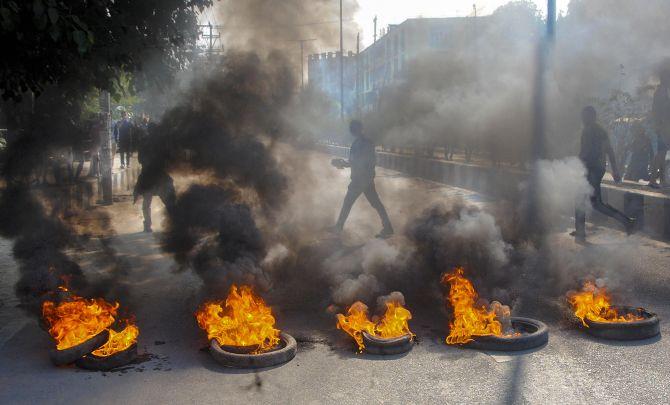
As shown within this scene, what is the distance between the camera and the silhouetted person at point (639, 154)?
16.6m

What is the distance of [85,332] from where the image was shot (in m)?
5.27

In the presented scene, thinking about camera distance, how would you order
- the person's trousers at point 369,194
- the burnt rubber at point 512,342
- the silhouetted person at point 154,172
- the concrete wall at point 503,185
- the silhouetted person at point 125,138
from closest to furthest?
the burnt rubber at point 512,342 < the silhouetted person at point 154,172 < the person's trousers at point 369,194 < the concrete wall at point 503,185 < the silhouetted person at point 125,138

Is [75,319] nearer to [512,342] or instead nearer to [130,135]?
[512,342]

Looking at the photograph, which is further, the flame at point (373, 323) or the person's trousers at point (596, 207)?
the person's trousers at point (596, 207)

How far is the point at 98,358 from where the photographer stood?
16.1ft

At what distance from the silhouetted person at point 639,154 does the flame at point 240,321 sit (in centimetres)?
1368

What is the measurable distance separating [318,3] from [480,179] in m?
9.19

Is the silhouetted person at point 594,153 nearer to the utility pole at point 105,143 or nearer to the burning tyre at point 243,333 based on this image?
the burning tyre at point 243,333

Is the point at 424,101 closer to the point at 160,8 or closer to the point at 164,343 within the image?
the point at 160,8

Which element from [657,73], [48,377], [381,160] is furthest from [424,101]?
[381,160]

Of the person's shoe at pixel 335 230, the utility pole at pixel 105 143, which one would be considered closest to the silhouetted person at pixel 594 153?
the person's shoe at pixel 335 230

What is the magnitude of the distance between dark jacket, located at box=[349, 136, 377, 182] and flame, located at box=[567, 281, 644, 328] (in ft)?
14.9

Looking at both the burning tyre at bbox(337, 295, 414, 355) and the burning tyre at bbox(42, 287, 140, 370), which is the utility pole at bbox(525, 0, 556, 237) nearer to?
the burning tyre at bbox(337, 295, 414, 355)

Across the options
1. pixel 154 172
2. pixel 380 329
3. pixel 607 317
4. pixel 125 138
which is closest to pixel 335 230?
pixel 154 172
